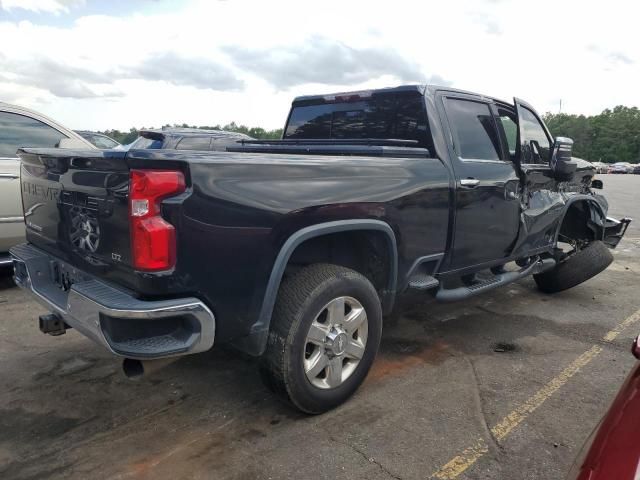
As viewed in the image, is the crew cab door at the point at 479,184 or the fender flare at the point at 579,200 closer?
the crew cab door at the point at 479,184

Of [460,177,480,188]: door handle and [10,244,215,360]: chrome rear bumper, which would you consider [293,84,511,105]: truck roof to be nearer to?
[460,177,480,188]: door handle

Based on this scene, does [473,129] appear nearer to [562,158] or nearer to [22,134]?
[562,158]

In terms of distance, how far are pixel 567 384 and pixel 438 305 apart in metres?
1.85

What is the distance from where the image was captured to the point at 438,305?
5.34 meters

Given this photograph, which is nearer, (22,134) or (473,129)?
(473,129)

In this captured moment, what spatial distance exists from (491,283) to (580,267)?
65.8 inches

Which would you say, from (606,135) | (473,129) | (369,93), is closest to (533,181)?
(473,129)

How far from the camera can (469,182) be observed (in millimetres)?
3887

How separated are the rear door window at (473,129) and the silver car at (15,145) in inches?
137

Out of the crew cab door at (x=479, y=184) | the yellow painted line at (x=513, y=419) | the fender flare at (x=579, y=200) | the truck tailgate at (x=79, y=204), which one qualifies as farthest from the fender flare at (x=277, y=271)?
the fender flare at (x=579, y=200)

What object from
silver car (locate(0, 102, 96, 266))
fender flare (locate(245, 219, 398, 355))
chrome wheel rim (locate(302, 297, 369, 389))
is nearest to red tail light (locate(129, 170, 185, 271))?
fender flare (locate(245, 219, 398, 355))

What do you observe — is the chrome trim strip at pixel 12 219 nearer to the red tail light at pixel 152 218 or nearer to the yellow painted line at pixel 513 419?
the red tail light at pixel 152 218

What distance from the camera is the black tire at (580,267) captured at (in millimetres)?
5438

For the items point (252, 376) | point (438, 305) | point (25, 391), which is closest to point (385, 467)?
point (252, 376)
